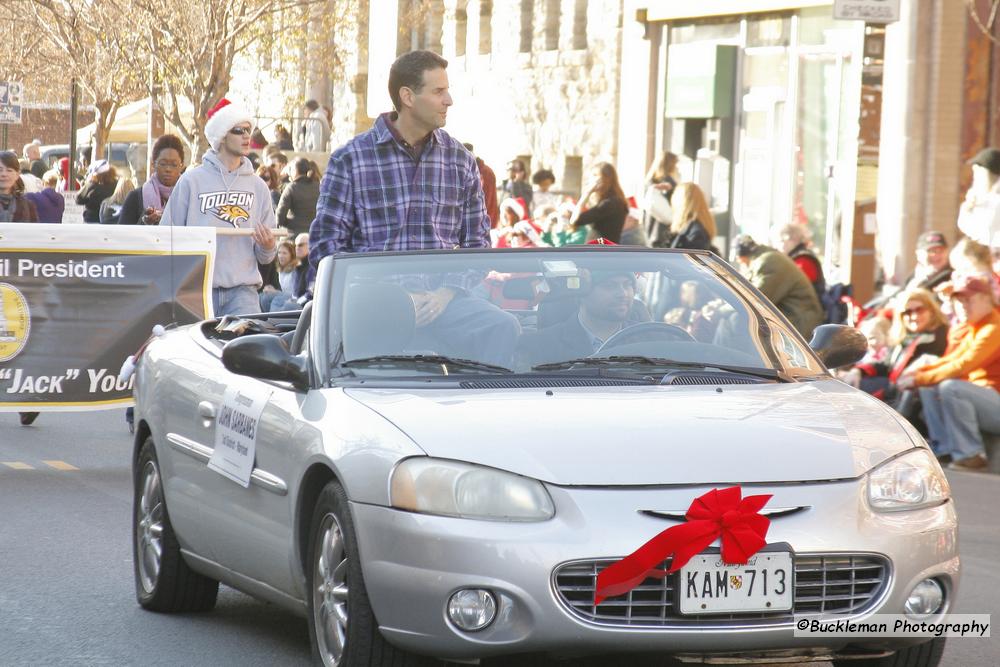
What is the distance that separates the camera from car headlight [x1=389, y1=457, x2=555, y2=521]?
208 inches

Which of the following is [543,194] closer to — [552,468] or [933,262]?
[933,262]

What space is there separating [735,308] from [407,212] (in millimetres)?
2389

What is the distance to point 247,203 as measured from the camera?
1173 cm

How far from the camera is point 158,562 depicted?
7.50 m

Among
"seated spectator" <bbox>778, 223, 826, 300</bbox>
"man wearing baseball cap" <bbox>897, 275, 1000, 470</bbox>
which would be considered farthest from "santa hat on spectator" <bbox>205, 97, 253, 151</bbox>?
"seated spectator" <bbox>778, 223, 826, 300</bbox>

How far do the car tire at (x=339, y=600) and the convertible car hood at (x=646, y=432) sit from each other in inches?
12.8

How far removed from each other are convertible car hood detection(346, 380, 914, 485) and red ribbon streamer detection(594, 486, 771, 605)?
0.42 ft

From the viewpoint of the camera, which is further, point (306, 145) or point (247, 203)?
point (306, 145)

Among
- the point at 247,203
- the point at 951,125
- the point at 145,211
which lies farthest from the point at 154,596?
the point at 951,125

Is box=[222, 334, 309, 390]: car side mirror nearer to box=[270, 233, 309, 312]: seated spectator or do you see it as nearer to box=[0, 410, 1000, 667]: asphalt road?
box=[0, 410, 1000, 667]: asphalt road

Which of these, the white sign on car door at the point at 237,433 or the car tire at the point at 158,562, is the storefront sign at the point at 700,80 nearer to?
the car tire at the point at 158,562

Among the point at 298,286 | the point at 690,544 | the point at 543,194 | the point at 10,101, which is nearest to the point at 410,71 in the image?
the point at 690,544

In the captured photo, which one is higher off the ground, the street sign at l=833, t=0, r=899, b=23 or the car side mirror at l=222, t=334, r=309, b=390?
the street sign at l=833, t=0, r=899, b=23

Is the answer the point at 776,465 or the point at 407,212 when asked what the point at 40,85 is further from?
the point at 776,465
